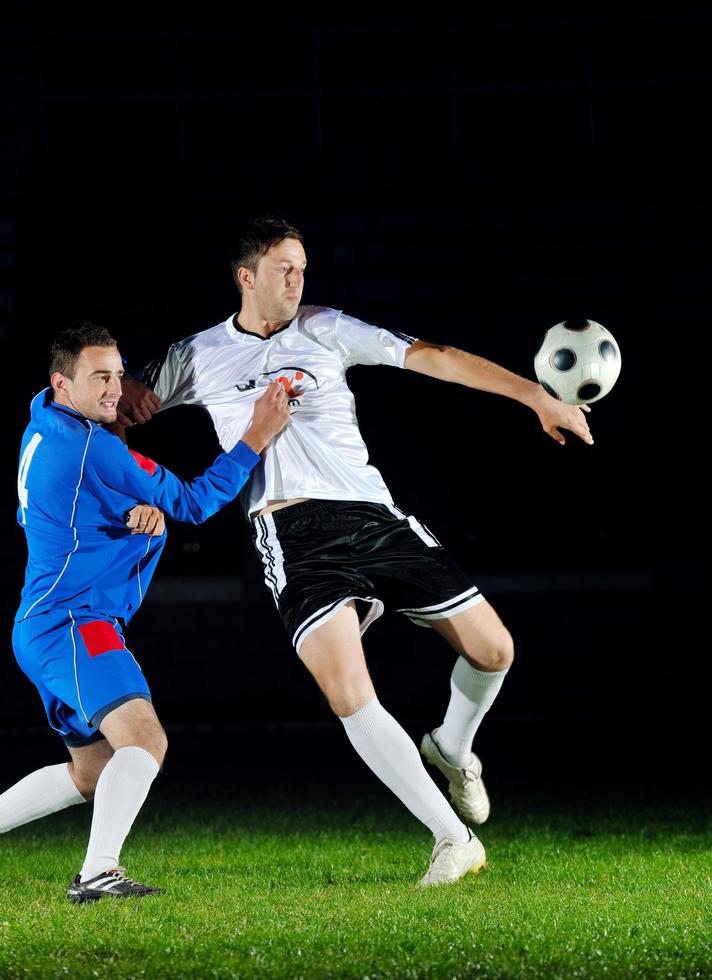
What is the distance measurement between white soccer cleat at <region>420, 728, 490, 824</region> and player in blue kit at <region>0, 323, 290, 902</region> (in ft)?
3.81

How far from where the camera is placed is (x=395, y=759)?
172 inches

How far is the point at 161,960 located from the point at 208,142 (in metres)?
12.9

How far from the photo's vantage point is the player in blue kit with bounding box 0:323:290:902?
13.6ft

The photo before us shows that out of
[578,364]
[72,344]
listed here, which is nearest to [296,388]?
[72,344]

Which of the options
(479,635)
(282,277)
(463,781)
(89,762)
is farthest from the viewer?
(463,781)

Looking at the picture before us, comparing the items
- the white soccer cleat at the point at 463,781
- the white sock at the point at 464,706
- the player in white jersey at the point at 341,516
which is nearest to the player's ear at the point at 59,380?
the player in white jersey at the point at 341,516

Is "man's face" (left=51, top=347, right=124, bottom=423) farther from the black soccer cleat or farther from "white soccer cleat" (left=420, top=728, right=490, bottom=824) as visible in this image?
"white soccer cleat" (left=420, top=728, right=490, bottom=824)

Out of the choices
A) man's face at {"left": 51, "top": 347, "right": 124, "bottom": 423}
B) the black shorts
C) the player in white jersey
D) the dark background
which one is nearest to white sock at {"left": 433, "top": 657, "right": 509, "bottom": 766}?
the player in white jersey

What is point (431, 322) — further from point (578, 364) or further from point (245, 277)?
point (578, 364)

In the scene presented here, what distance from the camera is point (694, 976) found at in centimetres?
337

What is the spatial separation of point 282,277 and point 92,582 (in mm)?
1357

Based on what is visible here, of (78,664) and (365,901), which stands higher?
(78,664)

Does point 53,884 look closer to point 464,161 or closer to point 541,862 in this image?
point 541,862

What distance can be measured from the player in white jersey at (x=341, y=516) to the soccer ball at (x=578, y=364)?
17 cm
